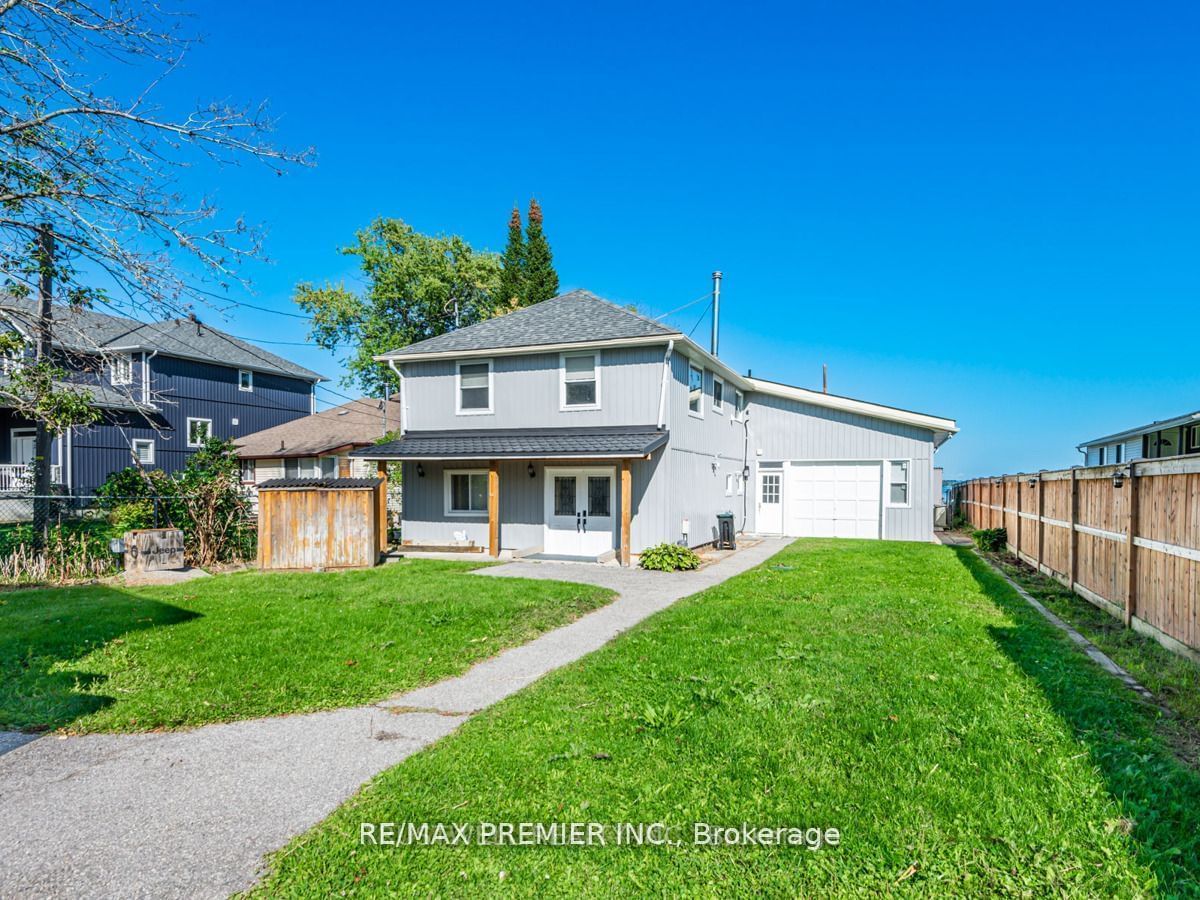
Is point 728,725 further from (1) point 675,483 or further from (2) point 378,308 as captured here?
(2) point 378,308

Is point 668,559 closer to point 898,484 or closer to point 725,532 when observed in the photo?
point 725,532

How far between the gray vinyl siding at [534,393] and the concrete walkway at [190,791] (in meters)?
8.99

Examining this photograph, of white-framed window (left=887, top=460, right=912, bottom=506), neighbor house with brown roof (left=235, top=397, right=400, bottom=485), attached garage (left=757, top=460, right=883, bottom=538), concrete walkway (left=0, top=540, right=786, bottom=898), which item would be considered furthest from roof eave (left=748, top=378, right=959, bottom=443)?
concrete walkway (left=0, top=540, right=786, bottom=898)

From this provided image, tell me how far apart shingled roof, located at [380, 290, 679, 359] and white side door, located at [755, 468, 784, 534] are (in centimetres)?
777

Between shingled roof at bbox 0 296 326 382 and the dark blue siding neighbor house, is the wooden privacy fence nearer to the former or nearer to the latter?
the dark blue siding neighbor house

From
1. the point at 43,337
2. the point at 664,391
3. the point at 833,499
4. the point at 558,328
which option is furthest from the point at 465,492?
the point at 833,499

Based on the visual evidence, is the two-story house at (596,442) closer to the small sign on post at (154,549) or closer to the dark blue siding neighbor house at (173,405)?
the small sign on post at (154,549)

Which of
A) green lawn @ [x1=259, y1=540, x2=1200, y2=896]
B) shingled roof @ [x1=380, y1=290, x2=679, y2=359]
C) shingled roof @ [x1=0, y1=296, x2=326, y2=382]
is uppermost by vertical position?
shingled roof @ [x1=0, y1=296, x2=326, y2=382]

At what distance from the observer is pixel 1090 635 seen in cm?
685

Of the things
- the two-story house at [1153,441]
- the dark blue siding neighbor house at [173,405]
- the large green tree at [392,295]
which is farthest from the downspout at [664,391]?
the large green tree at [392,295]

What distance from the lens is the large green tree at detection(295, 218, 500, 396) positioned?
30875 millimetres

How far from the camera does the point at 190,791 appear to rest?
367 cm

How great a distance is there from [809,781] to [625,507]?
9.49 m

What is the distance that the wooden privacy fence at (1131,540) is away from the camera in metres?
5.64
